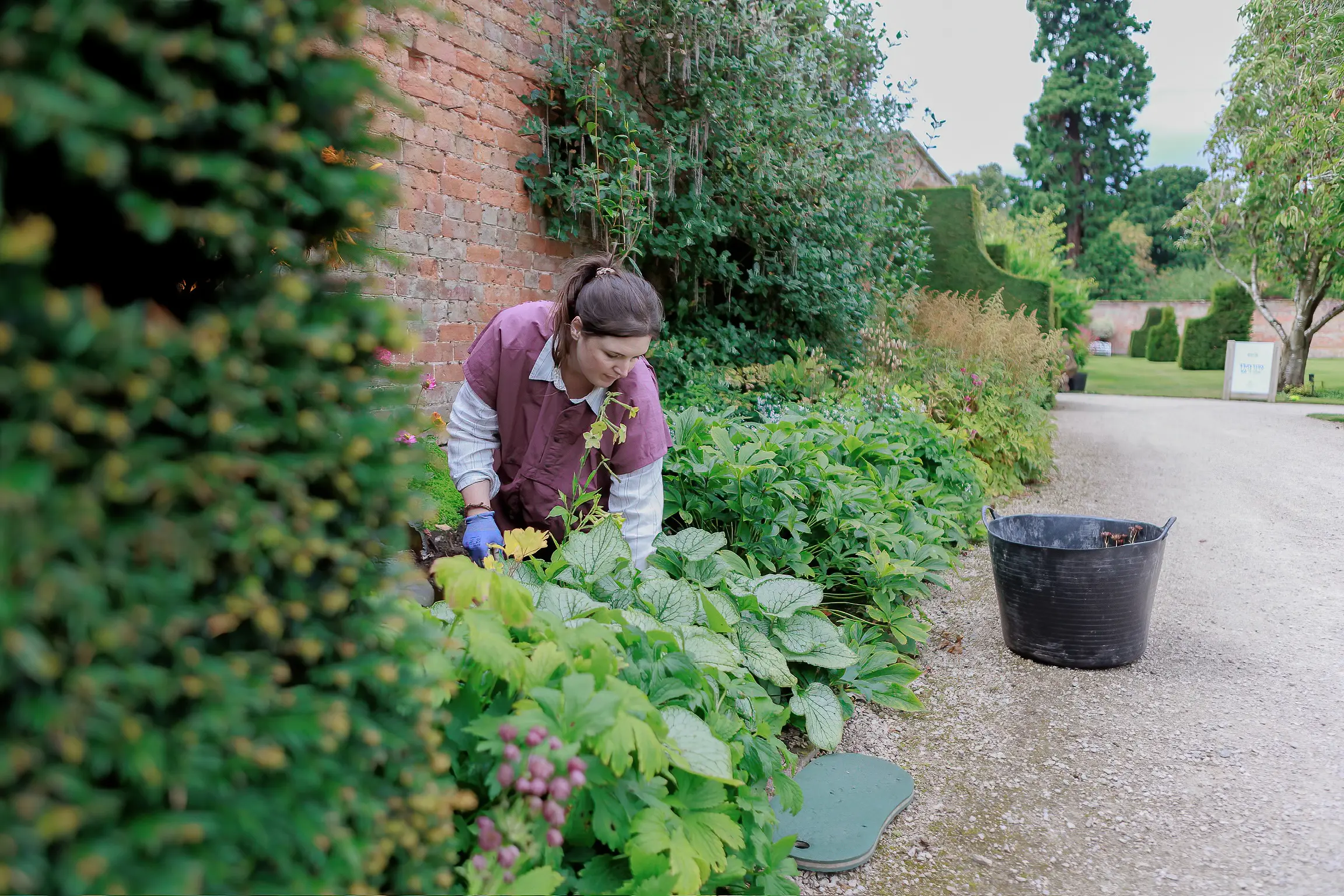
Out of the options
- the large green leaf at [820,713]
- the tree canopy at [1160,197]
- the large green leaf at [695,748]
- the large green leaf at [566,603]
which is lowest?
the large green leaf at [820,713]

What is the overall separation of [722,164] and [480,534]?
3.90 meters

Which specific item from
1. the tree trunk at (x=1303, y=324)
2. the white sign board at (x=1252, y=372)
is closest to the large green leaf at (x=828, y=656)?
the white sign board at (x=1252, y=372)

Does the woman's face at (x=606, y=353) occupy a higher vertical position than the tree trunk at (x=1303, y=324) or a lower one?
lower

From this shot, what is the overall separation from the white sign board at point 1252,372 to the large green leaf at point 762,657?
691 inches

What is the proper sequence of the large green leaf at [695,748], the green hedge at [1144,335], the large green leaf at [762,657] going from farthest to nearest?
the green hedge at [1144,335] < the large green leaf at [762,657] < the large green leaf at [695,748]

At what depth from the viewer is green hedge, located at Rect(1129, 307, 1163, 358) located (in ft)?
108

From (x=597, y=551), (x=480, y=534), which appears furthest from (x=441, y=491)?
(x=597, y=551)

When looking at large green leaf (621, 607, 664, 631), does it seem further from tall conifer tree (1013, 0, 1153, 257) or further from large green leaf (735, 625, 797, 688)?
tall conifer tree (1013, 0, 1153, 257)

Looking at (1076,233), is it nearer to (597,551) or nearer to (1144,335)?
(1144,335)

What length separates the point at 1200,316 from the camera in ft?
106

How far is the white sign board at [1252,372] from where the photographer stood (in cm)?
1555

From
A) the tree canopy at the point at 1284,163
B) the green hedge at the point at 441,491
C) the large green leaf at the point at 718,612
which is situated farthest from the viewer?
the tree canopy at the point at 1284,163

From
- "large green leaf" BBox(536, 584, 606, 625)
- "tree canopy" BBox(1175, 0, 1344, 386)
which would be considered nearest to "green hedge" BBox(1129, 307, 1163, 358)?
"tree canopy" BBox(1175, 0, 1344, 386)

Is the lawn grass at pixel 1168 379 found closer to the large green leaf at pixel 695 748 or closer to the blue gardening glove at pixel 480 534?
the blue gardening glove at pixel 480 534
